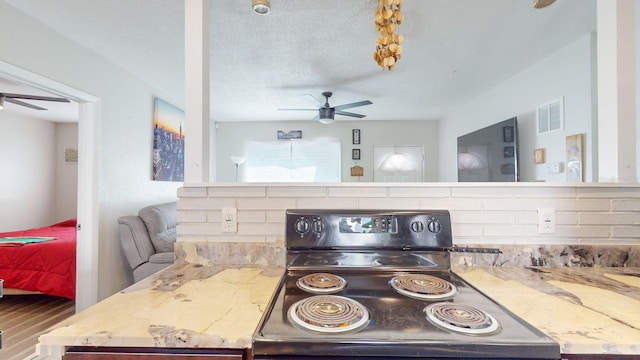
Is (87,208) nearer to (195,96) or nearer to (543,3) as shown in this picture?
(195,96)

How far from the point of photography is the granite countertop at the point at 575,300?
Result: 57cm

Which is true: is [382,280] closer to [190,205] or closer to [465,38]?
[190,205]

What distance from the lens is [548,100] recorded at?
2.63 metres

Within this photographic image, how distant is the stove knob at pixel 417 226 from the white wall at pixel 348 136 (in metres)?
4.35

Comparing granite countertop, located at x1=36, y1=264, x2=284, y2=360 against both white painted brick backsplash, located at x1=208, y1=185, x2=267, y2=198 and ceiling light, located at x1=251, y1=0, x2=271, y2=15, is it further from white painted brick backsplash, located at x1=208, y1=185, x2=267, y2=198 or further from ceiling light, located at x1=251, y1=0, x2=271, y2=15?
ceiling light, located at x1=251, y1=0, x2=271, y2=15

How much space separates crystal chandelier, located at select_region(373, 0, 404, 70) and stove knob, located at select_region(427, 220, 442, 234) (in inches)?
34.6

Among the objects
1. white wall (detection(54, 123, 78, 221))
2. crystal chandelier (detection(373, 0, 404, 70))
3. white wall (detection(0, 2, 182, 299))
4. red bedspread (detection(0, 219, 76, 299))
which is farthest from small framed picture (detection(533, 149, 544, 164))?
white wall (detection(54, 123, 78, 221))

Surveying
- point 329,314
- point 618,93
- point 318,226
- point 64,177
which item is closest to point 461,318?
point 329,314

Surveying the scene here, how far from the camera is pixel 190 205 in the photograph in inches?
44.6

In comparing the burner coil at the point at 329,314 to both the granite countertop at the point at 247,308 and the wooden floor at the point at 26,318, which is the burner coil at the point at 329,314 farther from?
the wooden floor at the point at 26,318

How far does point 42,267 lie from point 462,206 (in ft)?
11.8

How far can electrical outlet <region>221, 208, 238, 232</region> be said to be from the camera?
1126 millimetres

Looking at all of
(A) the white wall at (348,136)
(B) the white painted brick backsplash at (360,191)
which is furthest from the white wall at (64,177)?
(B) the white painted brick backsplash at (360,191)

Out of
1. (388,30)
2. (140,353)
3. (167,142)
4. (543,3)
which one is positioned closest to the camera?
(140,353)
